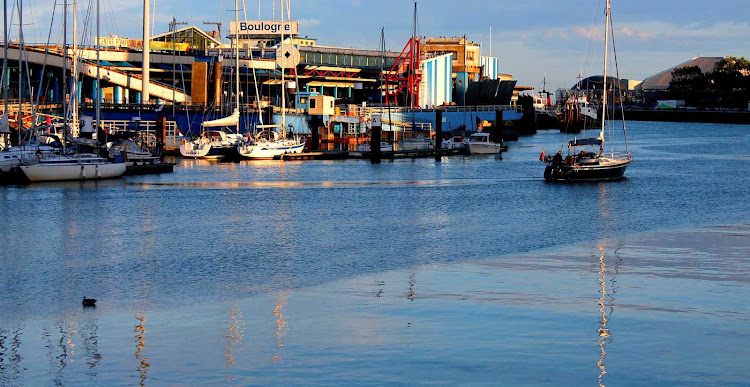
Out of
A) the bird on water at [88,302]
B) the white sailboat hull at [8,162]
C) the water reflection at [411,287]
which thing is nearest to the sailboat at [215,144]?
the white sailboat hull at [8,162]

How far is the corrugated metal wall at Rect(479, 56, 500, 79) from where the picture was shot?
7288 inches

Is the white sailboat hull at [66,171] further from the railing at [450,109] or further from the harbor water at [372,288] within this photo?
the railing at [450,109]

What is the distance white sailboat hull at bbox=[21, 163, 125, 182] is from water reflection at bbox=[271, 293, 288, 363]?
1369 inches

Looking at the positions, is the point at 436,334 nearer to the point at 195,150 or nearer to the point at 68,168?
the point at 68,168

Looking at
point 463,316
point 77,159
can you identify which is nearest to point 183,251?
point 463,316

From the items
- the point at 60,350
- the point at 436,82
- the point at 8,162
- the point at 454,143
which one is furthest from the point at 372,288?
the point at 436,82

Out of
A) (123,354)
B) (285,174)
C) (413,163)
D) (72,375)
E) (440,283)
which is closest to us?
(72,375)

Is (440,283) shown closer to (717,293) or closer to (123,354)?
(717,293)

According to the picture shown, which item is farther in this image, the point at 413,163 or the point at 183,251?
the point at 413,163

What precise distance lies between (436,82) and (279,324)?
398ft

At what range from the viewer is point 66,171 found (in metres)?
57.6

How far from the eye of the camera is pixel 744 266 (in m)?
30.5

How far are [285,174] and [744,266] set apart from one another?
138 feet

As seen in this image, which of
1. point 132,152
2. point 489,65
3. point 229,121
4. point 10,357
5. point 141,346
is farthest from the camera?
point 489,65
